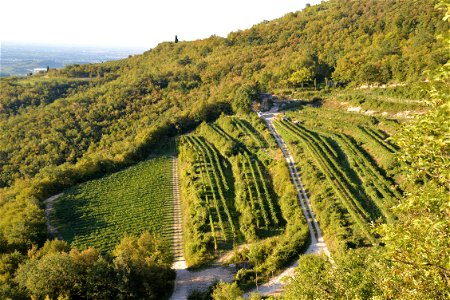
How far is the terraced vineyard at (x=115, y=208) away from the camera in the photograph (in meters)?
38.1

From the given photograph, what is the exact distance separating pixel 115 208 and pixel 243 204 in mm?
18276

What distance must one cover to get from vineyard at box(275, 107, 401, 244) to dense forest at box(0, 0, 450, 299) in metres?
2.71

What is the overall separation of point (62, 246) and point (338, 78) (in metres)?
67.4

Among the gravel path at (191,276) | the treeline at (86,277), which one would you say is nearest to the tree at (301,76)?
the gravel path at (191,276)

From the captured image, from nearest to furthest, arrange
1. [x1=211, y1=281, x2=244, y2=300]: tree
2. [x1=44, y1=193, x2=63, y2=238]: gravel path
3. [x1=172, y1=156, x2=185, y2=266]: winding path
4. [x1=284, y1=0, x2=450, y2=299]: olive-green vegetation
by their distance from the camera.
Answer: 1. [x1=284, y1=0, x2=450, y2=299]: olive-green vegetation
2. [x1=211, y1=281, x2=244, y2=300]: tree
3. [x1=172, y1=156, x2=185, y2=266]: winding path
4. [x1=44, y1=193, x2=63, y2=238]: gravel path

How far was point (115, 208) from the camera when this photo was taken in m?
43.0

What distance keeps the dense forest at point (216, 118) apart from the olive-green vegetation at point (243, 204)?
1.88m

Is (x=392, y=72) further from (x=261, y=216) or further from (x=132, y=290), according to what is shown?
(x=132, y=290)

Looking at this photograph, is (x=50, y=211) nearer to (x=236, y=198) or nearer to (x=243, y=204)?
(x=236, y=198)

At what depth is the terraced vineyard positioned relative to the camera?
38.1 m

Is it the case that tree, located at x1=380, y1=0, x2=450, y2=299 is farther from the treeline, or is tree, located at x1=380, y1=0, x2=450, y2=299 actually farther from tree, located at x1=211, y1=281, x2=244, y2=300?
the treeline

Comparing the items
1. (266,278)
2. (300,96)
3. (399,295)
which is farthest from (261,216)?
(300,96)

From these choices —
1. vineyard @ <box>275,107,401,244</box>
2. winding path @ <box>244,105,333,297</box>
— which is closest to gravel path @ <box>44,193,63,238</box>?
winding path @ <box>244,105,333,297</box>

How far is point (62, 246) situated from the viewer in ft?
104
